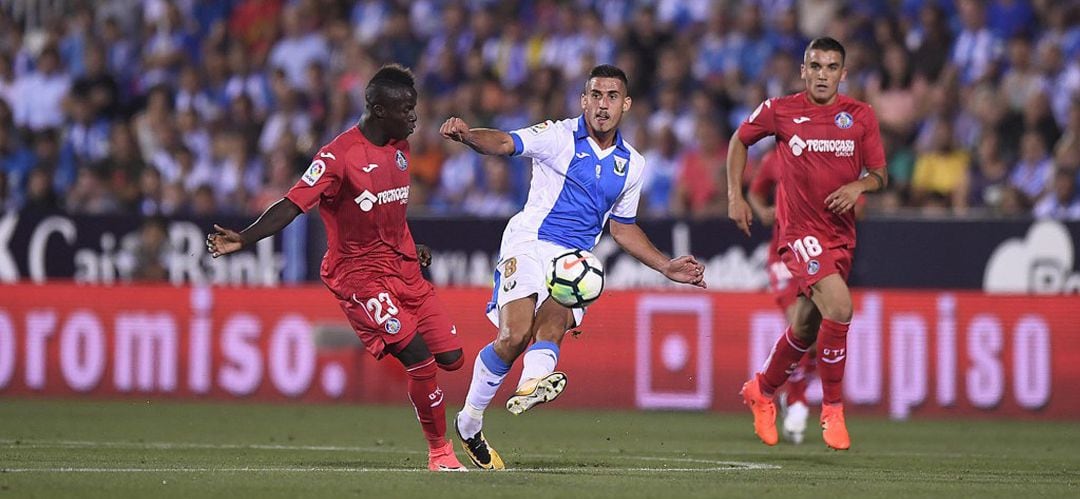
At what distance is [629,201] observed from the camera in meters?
10.5

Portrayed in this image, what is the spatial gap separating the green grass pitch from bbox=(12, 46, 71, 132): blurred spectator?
23.3ft

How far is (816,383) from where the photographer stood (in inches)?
628

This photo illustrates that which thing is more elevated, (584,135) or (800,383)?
(584,135)

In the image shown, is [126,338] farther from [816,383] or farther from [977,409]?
[977,409]

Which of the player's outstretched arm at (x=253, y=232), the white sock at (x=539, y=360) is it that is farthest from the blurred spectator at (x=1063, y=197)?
the player's outstretched arm at (x=253, y=232)

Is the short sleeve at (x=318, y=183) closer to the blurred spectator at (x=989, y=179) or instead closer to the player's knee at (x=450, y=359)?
the player's knee at (x=450, y=359)

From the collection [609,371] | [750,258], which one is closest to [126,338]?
[609,371]

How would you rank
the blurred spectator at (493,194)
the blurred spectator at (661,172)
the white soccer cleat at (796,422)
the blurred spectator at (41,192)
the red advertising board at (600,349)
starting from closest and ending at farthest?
the white soccer cleat at (796,422) → the red advertising board at (600,349) → the blurred spectator at (661,172) → the blurred spectator at (493,194) → the blurred spectator at (41,192)

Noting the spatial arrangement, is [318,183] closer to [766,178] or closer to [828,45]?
[828,45]

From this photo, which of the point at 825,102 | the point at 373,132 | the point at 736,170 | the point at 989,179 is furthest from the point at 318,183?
the point at 989,179

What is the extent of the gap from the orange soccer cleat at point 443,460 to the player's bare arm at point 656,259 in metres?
1.59

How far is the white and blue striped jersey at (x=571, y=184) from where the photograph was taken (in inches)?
400

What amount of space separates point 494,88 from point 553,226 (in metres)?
10.6

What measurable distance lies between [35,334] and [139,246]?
1.95 metres
